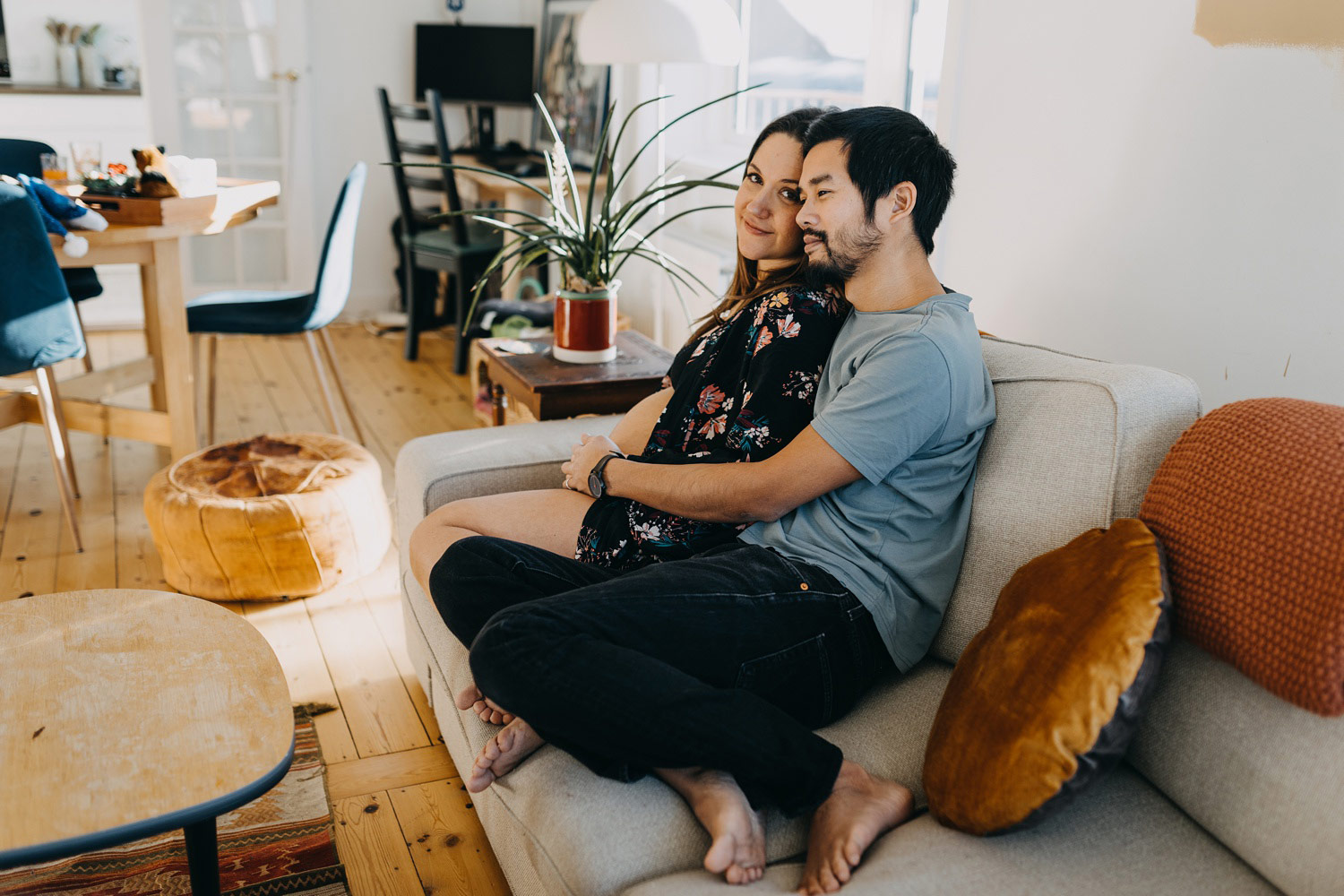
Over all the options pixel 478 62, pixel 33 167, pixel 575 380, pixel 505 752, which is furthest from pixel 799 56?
pixel 505 752

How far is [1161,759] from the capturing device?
118 centimetres

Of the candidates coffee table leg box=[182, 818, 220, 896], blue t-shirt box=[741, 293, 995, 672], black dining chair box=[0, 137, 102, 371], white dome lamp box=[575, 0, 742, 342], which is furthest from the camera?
black dining chair box=[0, 137, 102, 371]

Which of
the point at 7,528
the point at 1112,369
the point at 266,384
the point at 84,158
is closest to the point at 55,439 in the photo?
the point at 7,528

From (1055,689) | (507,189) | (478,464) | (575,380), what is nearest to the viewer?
(1055,689)

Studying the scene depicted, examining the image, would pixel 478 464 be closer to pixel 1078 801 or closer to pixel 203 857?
pixel 203 857

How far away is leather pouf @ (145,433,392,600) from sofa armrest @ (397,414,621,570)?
17.7 inches

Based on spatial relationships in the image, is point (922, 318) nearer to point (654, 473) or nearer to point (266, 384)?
point (654, 473)

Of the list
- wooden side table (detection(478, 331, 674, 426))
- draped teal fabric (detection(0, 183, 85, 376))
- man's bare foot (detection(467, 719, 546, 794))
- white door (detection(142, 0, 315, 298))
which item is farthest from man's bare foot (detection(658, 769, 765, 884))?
white door (detection(142, 0, 315, 298))

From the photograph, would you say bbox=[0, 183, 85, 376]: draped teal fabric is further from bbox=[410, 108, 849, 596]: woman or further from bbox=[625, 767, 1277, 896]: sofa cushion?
bbox=[625, 767, 1277, 896]: sofa cushion

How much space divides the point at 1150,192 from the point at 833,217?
57 cm

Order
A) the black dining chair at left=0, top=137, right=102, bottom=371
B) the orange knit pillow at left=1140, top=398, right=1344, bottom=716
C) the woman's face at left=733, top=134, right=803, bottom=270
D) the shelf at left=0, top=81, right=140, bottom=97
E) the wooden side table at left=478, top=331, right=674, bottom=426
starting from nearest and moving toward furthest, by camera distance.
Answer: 1. the orange knit pillow at left=1140, top=398, right=1344, bottom=716
2. the woman's face at left=733, top=134, right=803, bottom=270
3. the wooden side table at left=478, top=331, right=674, bottom=426
4. the black dining chair at left=0, top=137, right=102, bottom=371
5. the shelf at left=0, top=81, right=140, bottom=97

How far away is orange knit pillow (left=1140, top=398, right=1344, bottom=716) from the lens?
99 centimetres

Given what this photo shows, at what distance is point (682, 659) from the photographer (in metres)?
1.27

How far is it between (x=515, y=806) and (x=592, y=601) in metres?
0.26
